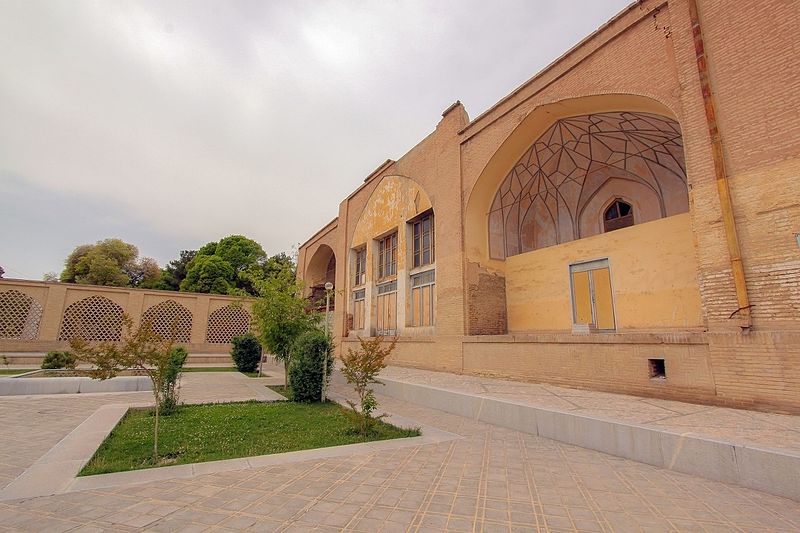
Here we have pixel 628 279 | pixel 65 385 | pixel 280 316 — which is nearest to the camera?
pixel 65 385

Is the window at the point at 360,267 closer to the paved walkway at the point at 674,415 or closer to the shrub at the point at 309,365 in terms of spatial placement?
the shrub at the point at 309,365

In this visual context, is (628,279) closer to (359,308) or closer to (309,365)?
(309,365)

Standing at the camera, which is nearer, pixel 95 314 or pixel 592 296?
pixel 592 296

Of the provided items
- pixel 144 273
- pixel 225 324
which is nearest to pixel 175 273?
pixel 144 273

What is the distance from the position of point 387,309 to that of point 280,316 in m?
6.11

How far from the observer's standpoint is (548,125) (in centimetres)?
1009

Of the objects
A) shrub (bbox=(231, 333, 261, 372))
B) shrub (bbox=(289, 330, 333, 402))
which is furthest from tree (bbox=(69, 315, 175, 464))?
shrub (bbox=(231, 333, 261, 372))

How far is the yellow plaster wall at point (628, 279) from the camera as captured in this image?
813 cm

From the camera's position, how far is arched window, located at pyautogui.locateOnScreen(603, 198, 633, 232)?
11484 mm

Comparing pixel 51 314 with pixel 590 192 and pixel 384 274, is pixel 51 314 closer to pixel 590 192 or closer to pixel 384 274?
pixel 384 274

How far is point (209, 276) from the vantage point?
99.6 feet

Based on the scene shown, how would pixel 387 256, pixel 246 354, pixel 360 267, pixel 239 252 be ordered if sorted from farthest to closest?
pixel 239 252, pixel 360 267, pixel 387 256, pixel 246 354


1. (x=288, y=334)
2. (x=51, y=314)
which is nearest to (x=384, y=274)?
(x=288, y=334)

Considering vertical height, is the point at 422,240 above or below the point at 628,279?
above
